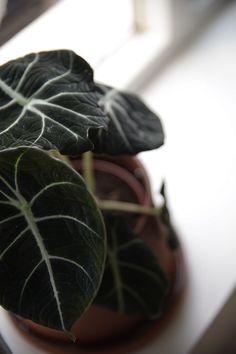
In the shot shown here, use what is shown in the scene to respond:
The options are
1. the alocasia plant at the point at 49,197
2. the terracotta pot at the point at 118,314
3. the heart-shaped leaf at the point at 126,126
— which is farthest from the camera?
the terracotta pot at the point at 118,314

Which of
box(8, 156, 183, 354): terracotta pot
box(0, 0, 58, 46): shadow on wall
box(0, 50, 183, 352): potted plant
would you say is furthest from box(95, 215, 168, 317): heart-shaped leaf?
box(0, 0, 58, 46): shadow on wall

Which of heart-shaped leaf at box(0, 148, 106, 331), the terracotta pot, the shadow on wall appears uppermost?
the shadow on wall

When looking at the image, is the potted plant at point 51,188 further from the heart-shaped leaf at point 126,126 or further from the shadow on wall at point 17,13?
the shadow on wall at point 17,13

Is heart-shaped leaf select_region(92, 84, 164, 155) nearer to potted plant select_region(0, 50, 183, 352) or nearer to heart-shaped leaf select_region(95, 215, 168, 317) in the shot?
potted plant select_region(0, 50, 183, 352)

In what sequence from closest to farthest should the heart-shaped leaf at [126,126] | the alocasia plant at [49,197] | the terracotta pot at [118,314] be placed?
the alocasia plant at [49,197] → the heart-shaped leaf at [126,126] → the terracotta pot at [118,314]

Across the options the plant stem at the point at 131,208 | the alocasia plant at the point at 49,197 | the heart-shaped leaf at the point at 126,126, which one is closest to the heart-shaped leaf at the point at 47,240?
the alocasia plant at the point at 49,197

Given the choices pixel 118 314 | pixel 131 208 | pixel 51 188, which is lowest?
pixel 118 314

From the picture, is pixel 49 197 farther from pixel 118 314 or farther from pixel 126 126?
pixel 118 314

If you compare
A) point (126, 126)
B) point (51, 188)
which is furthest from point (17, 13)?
point (51, 188)
